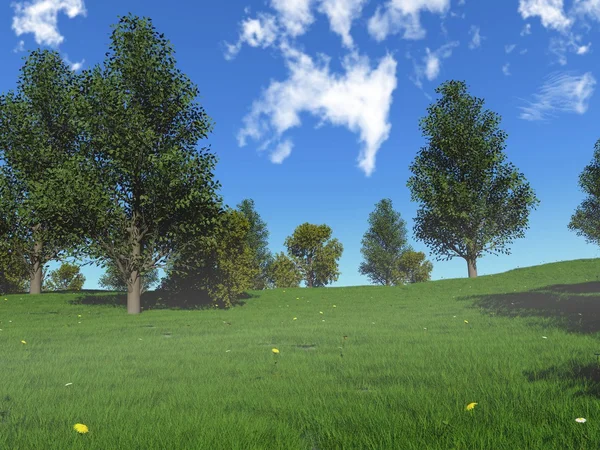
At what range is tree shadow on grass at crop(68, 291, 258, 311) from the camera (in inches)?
1188

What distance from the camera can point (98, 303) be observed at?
31.0 m

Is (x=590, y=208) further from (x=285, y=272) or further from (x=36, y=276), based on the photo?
(x=36, y=276)

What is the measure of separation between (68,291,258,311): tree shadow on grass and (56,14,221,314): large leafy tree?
463 centimetres

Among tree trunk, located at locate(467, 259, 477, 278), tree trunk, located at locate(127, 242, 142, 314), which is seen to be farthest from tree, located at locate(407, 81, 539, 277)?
tree trunk, located at locate(127, 242, 142, 314)

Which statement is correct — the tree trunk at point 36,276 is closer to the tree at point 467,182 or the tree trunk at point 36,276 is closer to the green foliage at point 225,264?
the green foliage at point 225,264

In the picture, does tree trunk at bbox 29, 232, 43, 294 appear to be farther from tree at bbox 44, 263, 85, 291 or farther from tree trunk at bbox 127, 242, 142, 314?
tree at bbox 44, 263, 85, 291

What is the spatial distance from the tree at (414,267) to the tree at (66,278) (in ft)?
182

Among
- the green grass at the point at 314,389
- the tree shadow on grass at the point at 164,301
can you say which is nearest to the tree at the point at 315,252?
the tree shadow on grass at the point at 164,301

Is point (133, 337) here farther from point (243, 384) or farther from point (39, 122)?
point (39, 122)

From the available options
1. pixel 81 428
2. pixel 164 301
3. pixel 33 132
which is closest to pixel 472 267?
pixel 164 301

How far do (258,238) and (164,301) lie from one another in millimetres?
36822

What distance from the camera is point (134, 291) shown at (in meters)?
26.1

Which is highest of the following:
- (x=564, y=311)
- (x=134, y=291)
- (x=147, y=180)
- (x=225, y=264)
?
(x=147, y=180)

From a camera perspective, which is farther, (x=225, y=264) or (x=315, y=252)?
(x=315, y=252)
